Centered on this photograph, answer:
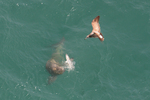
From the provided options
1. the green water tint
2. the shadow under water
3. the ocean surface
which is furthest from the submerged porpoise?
the green water tint

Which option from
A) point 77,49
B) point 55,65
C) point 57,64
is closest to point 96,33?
point 55,65

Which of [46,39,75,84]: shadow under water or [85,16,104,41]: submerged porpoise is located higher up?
[46,39,75,84]: shadow under water

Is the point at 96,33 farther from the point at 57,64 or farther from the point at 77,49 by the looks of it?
the point at 77,49

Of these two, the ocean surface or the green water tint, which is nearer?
the ocean surface

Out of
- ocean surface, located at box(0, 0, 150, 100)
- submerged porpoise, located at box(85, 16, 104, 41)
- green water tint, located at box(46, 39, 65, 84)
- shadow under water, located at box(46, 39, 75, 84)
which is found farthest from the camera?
shadow under water, located at box(46, 39, 75, 84)

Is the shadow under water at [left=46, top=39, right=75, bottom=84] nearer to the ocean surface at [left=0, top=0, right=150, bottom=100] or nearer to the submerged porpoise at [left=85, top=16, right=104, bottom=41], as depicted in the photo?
the ocean surface at [left=0, top=0, right=150, bottom=100]

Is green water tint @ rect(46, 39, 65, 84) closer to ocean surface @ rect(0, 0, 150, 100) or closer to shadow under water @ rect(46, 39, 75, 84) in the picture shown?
shadow under water @ rect(46, 39, 75, 84)

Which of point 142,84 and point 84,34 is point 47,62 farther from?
point 142,84

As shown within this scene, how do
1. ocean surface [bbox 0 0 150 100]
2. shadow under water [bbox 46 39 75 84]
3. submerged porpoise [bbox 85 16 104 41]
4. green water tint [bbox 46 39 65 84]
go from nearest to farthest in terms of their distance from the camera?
submerged porpoise [bbox 85 16 104 41] < ocean surface [bbox 0 0 150 100] < green water tint [bbox 46 39 65 84] < shadow under water [bbox 46 39 75 84]

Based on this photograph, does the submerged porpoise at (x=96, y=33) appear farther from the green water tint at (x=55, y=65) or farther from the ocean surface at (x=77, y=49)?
the green water tint at (x=55, y=65)

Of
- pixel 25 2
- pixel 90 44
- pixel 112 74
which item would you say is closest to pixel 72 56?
A: pixel 90 44
